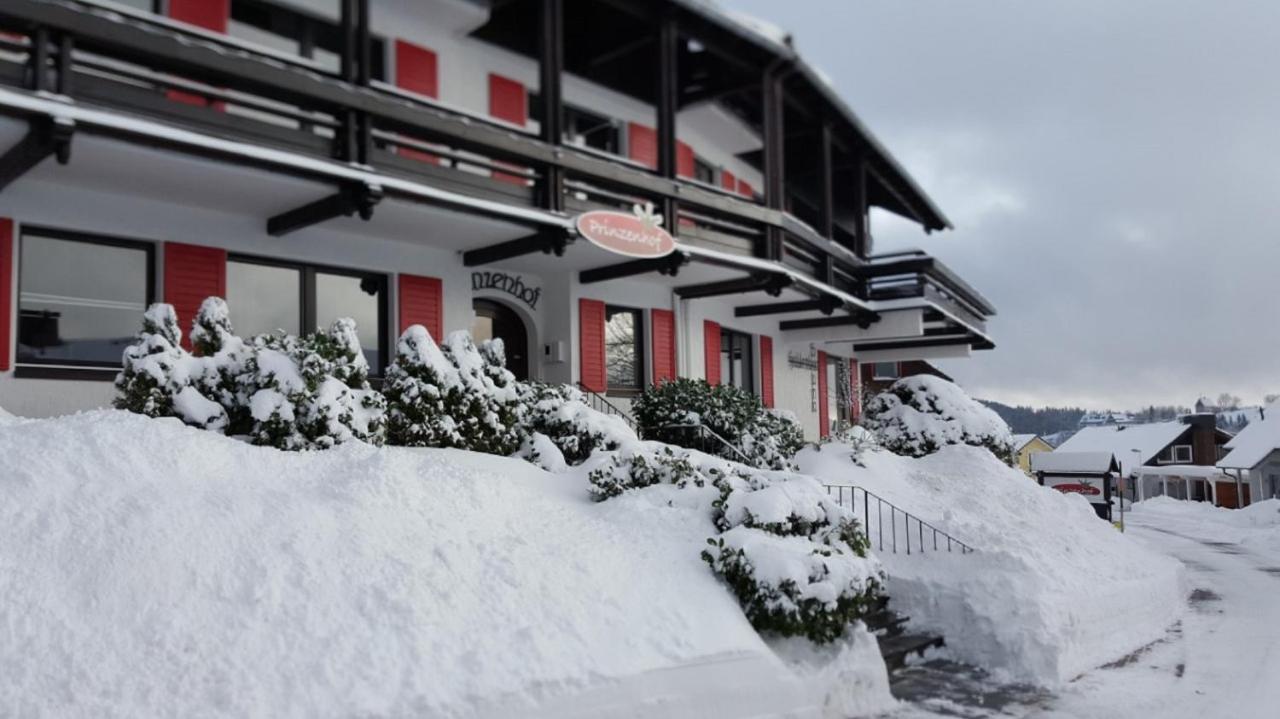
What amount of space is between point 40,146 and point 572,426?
20.8ft

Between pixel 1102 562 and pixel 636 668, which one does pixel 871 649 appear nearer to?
pixel 636 668

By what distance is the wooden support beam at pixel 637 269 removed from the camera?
48.1ft

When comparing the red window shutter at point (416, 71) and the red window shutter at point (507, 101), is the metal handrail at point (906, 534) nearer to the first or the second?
the red window shutter at point (507, 101)

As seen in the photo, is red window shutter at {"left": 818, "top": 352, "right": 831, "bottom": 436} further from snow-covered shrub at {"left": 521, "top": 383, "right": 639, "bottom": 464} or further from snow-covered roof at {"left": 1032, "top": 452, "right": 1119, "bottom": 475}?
snow-covered shrub at {"left": 521, "top": 383, "right": 639, "bottom": 464}

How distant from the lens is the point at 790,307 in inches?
795

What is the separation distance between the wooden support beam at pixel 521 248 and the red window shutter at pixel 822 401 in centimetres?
1338

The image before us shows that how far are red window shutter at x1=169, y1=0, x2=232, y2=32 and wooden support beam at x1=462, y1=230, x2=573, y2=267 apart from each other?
4676 millimetres

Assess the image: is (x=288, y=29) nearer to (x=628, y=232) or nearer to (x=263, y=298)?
→ (x=263, y=298)

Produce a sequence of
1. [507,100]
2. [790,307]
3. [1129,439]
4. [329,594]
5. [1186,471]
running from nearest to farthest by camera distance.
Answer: [329,594] → [507,100] → [790,307] → [1186,471] → [1129,439]

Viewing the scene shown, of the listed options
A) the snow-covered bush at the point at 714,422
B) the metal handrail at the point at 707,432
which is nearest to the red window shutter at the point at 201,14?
the snow-covered bush at the point at 714,422

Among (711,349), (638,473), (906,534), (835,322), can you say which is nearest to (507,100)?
(711,349)

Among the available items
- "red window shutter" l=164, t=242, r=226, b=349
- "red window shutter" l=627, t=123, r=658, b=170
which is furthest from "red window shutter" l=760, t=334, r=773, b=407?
"red window shutter" l=164, t=242, r=226, b=349

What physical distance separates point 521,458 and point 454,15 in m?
8.06

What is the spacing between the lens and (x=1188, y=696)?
8.80 metres
